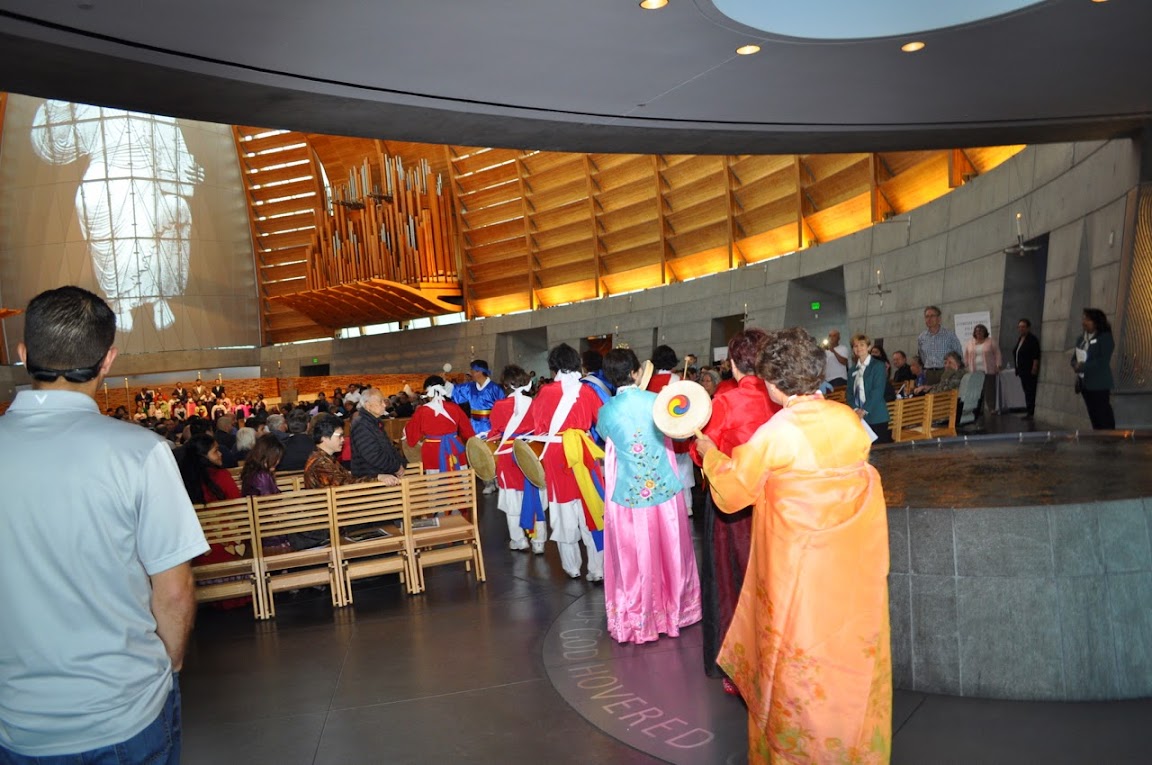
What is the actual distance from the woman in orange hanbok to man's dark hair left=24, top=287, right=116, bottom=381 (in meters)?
1.95

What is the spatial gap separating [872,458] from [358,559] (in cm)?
431

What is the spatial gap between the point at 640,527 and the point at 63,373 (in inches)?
145

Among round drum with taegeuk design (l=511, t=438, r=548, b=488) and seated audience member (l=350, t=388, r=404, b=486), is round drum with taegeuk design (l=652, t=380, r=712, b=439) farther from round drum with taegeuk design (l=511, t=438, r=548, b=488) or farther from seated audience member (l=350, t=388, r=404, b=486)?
seated audience member (l=350, t=388, r=404, b=486)

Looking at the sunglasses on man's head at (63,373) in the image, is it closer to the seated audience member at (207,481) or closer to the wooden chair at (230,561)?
the wooden chair at (230,561)

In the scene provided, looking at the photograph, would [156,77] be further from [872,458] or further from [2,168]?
[2,168]

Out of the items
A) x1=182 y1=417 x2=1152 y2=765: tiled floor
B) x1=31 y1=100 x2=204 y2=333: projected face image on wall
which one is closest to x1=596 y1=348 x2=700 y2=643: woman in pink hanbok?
x1=182 y1=417 x2=1152 y2=765: tiled floor

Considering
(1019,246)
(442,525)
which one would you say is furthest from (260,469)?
(1019,246)

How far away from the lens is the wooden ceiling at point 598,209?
685 inches

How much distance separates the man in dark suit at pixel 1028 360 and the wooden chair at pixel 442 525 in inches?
305

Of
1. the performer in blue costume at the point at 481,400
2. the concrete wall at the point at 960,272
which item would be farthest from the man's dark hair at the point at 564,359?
the concrete wall at the point at 960,272

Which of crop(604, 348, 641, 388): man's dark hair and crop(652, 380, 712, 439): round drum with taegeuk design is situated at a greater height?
crop(604, 348, 641, 388): man's dark hair

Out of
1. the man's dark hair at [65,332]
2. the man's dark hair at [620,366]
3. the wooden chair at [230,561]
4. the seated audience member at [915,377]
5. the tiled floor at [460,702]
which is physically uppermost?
the man's dark hair at [65,332]

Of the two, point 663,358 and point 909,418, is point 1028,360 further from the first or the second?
point 663,358

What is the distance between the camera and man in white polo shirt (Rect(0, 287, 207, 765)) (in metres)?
1.74
